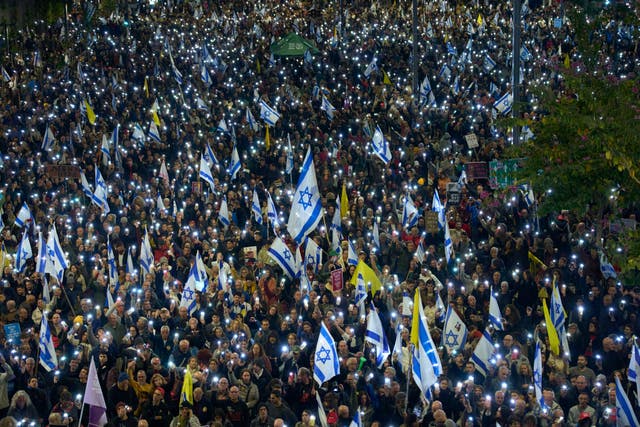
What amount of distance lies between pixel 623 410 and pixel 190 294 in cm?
759

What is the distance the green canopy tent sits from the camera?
A: 4072 centimetres

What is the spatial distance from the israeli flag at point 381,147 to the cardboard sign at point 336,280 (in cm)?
850

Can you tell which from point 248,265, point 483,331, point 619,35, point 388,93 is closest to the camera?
point 483,331

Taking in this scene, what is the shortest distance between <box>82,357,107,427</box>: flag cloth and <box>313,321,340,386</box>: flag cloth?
2.60 m

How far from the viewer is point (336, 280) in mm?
17844

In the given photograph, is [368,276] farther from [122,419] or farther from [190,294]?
[122,419]

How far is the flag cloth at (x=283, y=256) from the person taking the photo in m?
18.9

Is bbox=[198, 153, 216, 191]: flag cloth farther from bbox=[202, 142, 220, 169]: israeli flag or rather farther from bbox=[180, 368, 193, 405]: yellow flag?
bbox=[180, 368, 193, 405]: yellow flag

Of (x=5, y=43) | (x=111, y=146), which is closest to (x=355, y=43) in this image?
(x=5, y=43)

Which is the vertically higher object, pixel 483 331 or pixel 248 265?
pixel 248 265

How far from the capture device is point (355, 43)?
45.1m

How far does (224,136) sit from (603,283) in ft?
47.9

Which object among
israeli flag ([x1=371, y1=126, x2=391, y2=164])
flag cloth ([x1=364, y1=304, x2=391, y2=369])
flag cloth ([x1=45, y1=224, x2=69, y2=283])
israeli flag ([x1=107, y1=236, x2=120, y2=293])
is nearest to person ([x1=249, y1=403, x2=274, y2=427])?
flag cloth ([x1=364, y1=304, x2=391, y2=369])

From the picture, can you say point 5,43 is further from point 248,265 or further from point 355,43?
point 248,265
